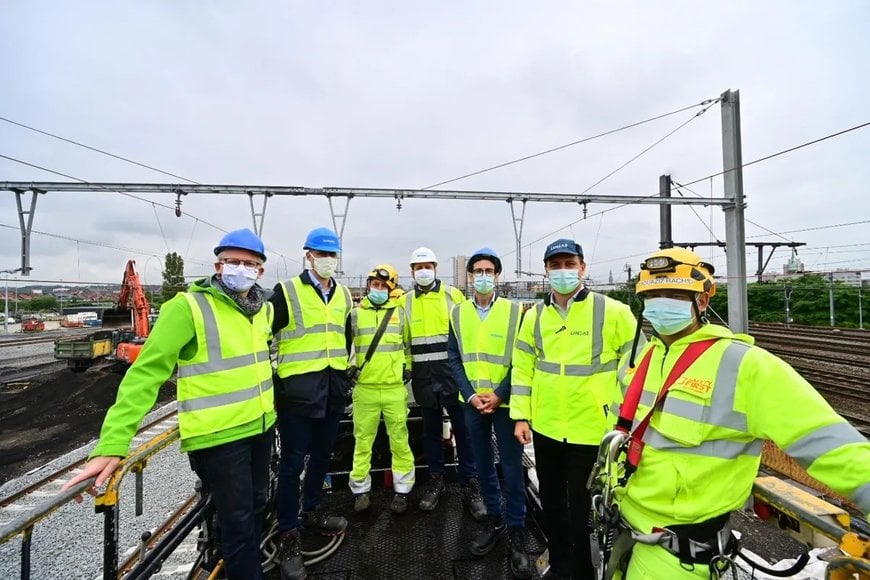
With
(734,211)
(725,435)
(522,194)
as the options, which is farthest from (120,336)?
(734,211)

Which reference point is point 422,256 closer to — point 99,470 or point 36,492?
point 99,470

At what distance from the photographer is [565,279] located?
2.54 metres

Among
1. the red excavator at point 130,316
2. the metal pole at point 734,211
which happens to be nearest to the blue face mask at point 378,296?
the metal pole at point 734,211

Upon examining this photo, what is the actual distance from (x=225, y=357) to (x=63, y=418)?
1103 centimetres

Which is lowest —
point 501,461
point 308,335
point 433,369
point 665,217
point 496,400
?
point 501,461

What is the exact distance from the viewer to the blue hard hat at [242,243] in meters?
2.39

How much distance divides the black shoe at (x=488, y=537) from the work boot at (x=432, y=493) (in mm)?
485

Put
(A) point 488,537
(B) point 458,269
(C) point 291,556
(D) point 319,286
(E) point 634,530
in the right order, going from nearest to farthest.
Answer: (E) point 634,530, (C) point 291,556, (A) point 488,537, (D) point 319,286, (B) point 458,269

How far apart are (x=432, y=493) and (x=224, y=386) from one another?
6.64 ft

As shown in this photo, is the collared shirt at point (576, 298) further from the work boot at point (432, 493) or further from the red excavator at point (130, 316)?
the red excavator at point (130, 316)

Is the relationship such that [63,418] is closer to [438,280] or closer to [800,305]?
[438,280]

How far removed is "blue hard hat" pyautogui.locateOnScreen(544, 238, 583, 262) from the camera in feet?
8.47

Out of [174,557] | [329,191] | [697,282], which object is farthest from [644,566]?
[329,191]

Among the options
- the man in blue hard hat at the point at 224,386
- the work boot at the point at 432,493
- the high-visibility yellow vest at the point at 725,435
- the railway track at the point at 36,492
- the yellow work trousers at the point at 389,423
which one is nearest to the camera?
the high-visibility yellow vest at the point at 725,435
